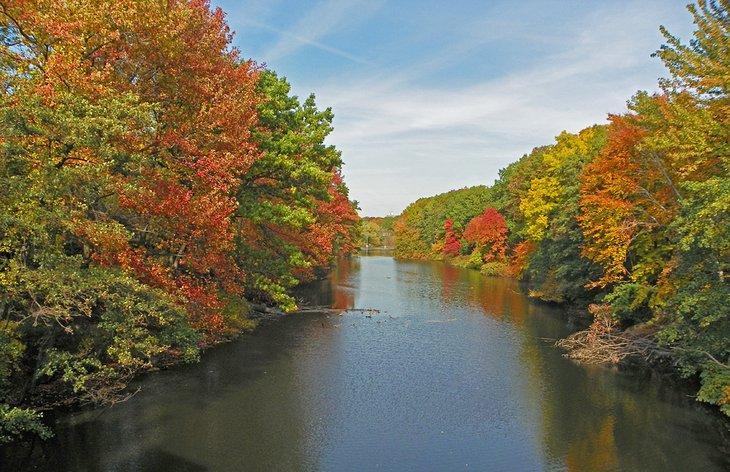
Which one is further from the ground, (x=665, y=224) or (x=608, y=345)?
(x=665, y=224)

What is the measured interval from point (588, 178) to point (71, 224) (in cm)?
2707

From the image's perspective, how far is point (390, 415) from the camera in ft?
56.6

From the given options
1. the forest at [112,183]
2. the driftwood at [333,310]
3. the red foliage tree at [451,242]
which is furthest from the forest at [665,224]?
the red foliage tree at [451,242]

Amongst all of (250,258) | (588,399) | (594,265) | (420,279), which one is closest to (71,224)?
(250,258)

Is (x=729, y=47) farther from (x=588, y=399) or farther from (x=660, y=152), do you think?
(x=588, y=399)

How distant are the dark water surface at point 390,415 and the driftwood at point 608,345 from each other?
1.01 meters

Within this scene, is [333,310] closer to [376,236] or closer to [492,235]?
[492,235]

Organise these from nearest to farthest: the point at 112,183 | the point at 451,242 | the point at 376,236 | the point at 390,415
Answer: the point at 112,183 < the point at 390,415 < the point at 451,242 < the point at 376,236

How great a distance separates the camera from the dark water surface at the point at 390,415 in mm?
13930

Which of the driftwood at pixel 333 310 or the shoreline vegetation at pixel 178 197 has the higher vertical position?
the shoreline vegetation at pixel 178 197

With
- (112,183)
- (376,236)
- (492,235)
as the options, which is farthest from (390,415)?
(376,236)

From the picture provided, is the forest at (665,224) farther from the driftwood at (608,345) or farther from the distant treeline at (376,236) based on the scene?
the distant treeline at (376,236)

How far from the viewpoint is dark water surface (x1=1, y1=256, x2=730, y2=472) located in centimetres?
1393

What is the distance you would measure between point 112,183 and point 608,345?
73.6 ft
